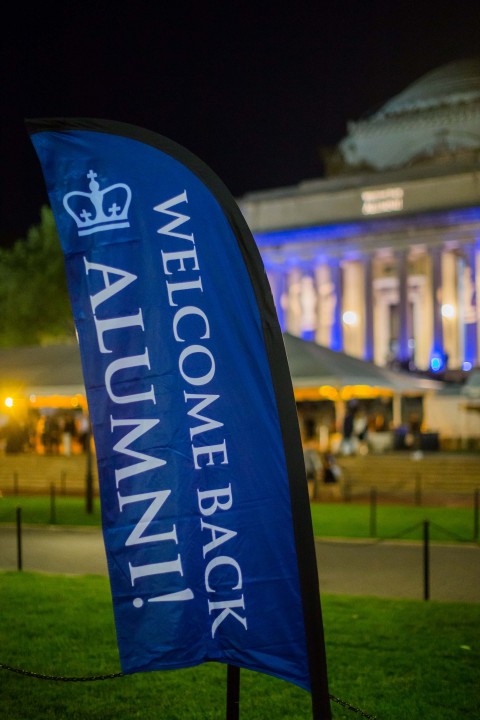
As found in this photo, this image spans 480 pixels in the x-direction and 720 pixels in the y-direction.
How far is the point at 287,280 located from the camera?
219 feet

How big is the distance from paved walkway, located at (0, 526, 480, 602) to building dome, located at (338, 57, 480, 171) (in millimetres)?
60398

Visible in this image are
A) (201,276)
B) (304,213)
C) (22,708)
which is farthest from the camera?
(304,213)

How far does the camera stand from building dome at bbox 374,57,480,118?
74.0 meters

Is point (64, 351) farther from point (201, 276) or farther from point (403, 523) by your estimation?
point (201, 276)

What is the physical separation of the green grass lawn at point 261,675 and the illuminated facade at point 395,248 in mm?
45918

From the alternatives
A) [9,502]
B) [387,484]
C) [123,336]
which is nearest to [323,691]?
[123,336]

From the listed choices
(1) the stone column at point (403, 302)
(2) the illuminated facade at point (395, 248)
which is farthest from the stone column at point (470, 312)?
(1) the stone column at point (403, 302)

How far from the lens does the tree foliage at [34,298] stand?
48.3 m

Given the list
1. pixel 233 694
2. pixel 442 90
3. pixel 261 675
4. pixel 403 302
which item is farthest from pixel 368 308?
pixel 233 694

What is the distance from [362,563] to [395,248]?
167ft

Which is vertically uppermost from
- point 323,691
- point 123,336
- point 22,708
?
point 123,336

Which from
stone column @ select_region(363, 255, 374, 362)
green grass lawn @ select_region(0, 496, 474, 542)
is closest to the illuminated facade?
stone column @ select_region(363, 255, 374, 362)

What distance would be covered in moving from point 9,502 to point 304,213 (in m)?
45.8

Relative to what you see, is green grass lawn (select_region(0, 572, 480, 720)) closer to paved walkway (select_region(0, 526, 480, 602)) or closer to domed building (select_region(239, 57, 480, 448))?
paved walkway (select_region(0, 526, 480, 602))
